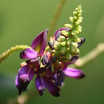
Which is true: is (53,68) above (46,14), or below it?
below

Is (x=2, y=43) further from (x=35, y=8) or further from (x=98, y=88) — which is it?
(x=98, y=88)

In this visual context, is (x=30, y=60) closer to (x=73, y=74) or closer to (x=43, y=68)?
(x=43, y=68)

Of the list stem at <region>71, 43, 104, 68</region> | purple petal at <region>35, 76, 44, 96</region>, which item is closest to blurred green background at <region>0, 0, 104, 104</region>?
stem at <region>71, 43, 104, 68</region>

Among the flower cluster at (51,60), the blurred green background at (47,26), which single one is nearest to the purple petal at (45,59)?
the flower cluster at (51,60)

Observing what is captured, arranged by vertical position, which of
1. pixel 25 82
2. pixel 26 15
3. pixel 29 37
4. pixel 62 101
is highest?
pixel 26 15

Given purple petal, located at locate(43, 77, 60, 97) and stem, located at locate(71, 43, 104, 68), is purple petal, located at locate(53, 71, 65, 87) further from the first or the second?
stem, located at locate(71, 43, 104, 68)

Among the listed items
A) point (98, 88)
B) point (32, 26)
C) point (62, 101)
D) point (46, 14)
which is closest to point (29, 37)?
point (32, 26)

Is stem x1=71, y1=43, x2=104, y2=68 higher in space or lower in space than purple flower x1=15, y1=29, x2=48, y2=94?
higher
